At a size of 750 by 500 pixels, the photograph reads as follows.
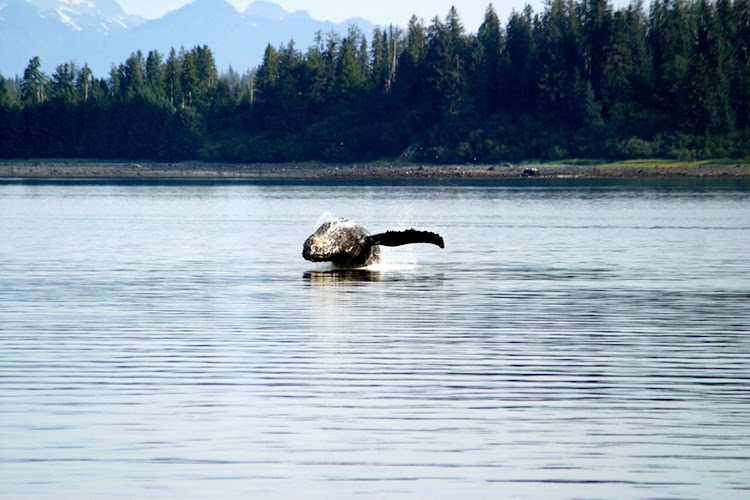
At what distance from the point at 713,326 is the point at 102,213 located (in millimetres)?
64821

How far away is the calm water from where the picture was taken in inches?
528

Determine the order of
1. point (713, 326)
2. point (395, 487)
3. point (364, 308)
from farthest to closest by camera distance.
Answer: point (364, 308)
point (713, 326)
point (395, 487)

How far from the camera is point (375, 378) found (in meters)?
18.9

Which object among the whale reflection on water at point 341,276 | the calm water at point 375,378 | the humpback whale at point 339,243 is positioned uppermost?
the humpback whale at point 339,243

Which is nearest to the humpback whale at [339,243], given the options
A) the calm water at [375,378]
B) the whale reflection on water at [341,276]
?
the whale reflection on water at [341,276]

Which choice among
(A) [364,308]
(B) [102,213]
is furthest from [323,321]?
(B) [102,213]

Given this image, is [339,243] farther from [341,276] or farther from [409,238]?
[409,238]

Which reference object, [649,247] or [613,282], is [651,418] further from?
[649,247]

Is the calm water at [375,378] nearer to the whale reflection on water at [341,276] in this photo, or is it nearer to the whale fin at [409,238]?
the whale reflection on water at [341,276]

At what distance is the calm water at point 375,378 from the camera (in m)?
13.4

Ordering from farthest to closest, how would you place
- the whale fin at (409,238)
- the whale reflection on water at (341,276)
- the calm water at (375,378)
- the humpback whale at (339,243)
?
the humpback whale at (339,243) < the whale fin at (409,238) < the whale reflection on water at (341,276) < the calm water at (375,378)

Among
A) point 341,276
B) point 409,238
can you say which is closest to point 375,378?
point 409,238

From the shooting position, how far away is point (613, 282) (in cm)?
3453

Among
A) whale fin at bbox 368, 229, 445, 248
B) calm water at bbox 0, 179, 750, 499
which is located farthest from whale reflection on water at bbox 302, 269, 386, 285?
whale fin at bbox 368, 229, 445, 248
